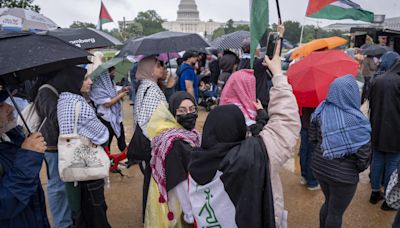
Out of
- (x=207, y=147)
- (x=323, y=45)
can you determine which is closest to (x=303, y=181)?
(x=323, y=45)

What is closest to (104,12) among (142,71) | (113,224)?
(142,71)

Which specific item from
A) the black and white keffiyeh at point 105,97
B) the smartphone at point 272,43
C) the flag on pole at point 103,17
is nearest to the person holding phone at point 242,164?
the smartphone at point 272,43

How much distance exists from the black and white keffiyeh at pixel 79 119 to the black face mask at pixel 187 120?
782 mm

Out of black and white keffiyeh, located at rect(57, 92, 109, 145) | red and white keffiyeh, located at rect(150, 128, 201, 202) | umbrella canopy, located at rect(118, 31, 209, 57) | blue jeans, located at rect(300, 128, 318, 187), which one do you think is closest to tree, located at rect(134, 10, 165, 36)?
umbrella canopy, located at rect(118, 31, 209, 57)

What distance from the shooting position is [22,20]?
6305mm

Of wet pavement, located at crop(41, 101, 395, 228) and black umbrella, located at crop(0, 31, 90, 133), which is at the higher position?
black umbrella, located at crop(0, 31, 90, 133)

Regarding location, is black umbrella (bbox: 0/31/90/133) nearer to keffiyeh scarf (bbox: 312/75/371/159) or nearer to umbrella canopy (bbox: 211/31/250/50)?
keffiyeh scarf (bbox: 312/75/371/159)

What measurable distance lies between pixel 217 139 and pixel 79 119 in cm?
151

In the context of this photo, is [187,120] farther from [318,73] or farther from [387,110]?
[387,110]

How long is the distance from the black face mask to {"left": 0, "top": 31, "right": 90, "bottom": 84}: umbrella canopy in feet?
2.89

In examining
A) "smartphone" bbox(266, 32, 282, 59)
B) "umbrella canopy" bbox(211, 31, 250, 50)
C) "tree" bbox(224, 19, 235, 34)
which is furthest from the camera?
"tree" bbox(224, 19, 235, 34)

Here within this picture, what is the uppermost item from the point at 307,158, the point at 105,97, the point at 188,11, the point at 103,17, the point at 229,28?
the point at 188,11

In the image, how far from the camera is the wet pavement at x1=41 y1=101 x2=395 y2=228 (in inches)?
144

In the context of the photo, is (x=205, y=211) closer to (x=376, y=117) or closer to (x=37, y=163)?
(x=37, y=163)
